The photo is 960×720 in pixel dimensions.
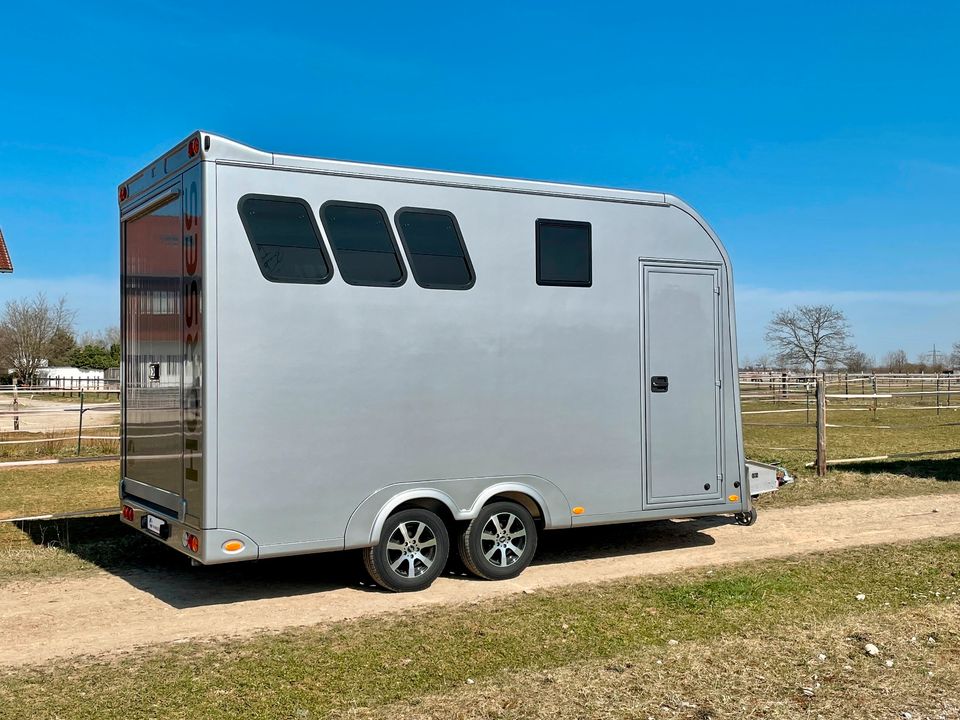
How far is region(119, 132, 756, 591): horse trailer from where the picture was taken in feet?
20.5

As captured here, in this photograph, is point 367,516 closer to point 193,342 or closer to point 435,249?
point 193,342

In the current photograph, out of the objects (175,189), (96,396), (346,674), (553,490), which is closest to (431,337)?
(553,490)

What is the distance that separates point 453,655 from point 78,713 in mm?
2080

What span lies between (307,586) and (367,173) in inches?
131

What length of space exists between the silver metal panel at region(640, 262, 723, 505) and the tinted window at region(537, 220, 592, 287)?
0.62m

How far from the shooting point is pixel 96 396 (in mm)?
37875

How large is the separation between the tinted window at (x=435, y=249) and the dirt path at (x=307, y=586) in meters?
2.46

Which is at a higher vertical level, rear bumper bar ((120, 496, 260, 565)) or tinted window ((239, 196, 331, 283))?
tinted window ((239, 196, 331, 283))

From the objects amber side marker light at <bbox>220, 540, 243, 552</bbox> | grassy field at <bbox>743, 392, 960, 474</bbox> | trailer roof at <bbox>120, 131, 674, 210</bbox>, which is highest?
trailer roof at <bbox>120, 131, 674, 210</bbox>

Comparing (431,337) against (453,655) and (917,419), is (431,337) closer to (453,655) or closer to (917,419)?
(453,655)

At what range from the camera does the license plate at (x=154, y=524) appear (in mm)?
6824

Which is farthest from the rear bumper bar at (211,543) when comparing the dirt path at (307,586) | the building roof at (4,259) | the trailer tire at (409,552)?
the building roof at (4,259)

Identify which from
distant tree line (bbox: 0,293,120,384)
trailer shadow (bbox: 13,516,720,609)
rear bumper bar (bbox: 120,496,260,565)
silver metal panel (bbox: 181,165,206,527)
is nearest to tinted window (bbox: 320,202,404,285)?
silver metal panel (bbox: 181,165,206,527)

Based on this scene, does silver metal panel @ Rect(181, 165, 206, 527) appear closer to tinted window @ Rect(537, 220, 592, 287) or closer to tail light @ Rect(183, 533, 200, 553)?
tail light @ Rect(183, 533, 200, 553)
